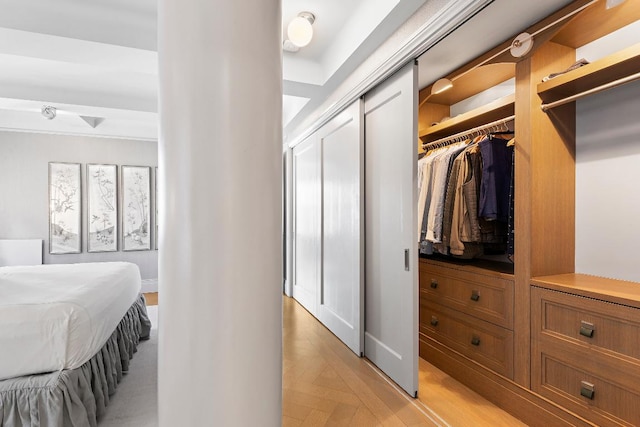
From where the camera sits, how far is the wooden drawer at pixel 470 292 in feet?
6.89

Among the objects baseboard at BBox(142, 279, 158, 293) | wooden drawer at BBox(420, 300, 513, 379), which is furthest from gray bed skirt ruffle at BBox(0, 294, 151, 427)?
baseboard at BBox(142, 279, 158, 293)

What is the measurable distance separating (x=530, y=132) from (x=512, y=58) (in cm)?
55

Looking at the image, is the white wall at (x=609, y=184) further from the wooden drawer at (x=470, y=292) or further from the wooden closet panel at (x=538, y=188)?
the wooden drawer at (x=470, y=292)

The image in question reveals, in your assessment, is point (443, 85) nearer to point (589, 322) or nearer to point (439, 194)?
point (439, 194)

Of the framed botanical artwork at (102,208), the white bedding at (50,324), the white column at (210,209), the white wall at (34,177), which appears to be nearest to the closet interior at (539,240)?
the white column at (210,209)

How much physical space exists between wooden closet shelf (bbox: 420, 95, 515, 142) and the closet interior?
0.6 inches

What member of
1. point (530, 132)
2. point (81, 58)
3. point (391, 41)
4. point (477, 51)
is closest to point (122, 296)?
point (81, 58)

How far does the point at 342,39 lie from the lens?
2.61 meters

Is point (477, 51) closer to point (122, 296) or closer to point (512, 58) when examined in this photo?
point (512, 58)

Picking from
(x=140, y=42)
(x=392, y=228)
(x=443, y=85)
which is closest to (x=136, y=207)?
(x=140, y=42)

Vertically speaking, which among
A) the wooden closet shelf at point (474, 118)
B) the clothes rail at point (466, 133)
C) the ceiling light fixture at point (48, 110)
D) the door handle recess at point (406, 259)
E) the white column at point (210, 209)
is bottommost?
the door handle recess at point (406, 259)

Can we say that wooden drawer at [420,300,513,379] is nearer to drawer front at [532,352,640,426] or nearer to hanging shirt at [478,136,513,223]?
drawer front at [532,352,640,426]

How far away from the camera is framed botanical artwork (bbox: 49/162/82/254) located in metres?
4.83

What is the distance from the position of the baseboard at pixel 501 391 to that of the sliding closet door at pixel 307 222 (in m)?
1.54
